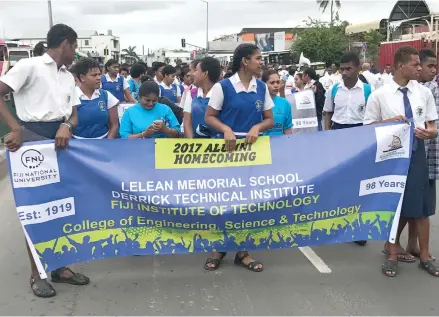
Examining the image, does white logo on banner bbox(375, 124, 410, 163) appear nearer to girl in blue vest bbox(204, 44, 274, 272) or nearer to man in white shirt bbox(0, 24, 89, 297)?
girl in blue vest bbox(204, 44, 274, 272)

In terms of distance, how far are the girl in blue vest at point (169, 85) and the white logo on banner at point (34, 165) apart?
15.6 feet

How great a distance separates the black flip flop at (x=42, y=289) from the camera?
3.81 meters

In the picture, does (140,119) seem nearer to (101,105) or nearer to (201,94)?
(101,105)

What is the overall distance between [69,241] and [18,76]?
1277 mm

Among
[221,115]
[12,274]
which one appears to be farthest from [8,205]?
[221,115]

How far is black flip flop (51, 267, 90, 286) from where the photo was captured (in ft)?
13.2

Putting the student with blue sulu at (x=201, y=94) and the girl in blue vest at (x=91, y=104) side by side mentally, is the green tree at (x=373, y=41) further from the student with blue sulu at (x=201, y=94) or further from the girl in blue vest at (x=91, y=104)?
the girl in blue vest at (x=91, y=104)

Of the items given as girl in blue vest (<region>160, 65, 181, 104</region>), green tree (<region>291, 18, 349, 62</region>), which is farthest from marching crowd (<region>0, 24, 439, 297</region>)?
green tree (<region>291, 18, 349, 62</region>)

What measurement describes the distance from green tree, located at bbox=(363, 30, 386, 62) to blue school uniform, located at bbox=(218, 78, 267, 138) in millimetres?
26693

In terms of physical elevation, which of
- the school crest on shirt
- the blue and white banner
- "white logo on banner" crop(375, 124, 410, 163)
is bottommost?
the blue and white banner

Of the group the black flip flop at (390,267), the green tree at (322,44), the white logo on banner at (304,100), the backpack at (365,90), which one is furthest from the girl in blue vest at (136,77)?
the green tree at (322,44)

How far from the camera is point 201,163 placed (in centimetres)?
391

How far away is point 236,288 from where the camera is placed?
156 inches

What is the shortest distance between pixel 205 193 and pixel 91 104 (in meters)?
1.49
